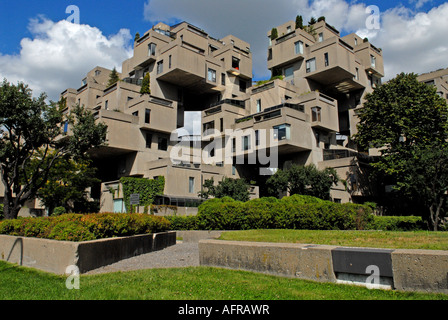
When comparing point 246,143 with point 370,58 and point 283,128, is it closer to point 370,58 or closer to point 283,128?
point 283,128

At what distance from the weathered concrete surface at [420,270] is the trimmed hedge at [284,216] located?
1190 centimetres

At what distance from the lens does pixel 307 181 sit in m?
33.1

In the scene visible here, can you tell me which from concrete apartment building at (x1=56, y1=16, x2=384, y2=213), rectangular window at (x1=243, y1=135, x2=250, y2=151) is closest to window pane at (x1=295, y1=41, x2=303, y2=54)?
concrete apartment building at (x1=56, y1=16, x2=384, y2=213)

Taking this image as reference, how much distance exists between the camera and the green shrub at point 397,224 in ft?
74.9

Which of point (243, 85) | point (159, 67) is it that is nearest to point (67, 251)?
point (159, 67)

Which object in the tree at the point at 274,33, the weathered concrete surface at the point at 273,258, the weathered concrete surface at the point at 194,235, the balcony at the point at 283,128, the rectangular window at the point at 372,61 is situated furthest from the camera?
the tree at the point at 274,33

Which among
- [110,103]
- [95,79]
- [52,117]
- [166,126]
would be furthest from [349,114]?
[95,79]

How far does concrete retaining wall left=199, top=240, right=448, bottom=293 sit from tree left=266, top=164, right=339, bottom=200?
25767 millimetres

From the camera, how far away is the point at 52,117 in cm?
2119

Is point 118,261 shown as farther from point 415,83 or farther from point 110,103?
point 110,103

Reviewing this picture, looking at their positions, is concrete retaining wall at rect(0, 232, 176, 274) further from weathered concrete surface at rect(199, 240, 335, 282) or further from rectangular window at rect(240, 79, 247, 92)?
rectangular window at rect(240, 79, 247, 92)

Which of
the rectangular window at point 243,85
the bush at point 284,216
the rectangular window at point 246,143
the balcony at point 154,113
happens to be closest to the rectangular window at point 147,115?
the balcony at point 154,113

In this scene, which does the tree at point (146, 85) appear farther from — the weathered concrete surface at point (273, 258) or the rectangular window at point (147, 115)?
the weathered concrete surface at point (273, 258)
